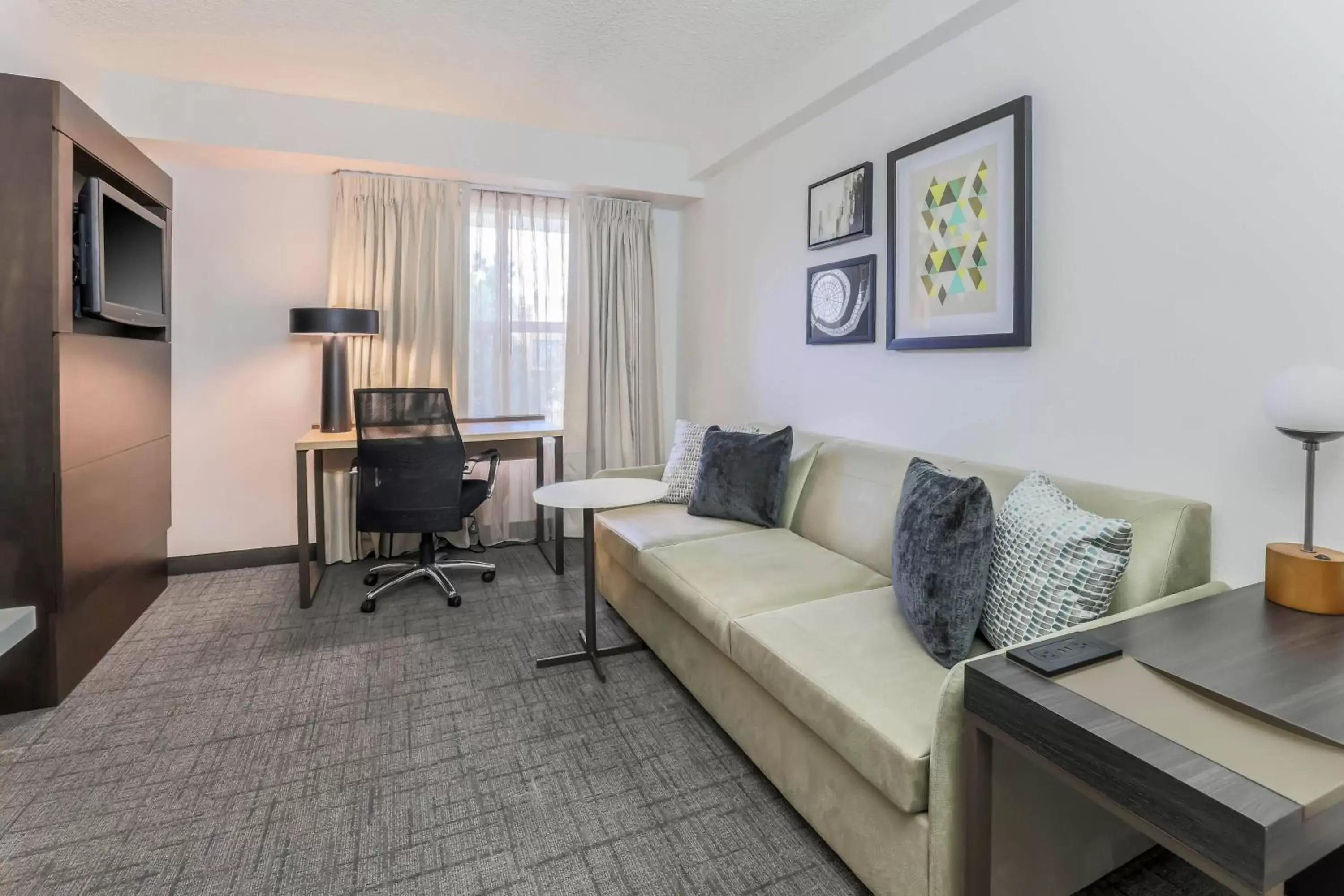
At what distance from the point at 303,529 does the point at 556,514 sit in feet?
4.06

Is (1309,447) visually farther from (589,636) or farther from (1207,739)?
(589,636)

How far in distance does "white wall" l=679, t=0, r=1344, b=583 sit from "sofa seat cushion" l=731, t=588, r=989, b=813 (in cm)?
77

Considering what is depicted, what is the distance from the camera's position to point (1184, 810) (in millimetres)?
867

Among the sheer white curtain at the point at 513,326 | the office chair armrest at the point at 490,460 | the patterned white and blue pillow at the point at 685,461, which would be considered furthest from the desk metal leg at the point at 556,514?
the patterned white and blue pillow at the point at 685,461

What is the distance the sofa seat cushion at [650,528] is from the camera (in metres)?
2.71

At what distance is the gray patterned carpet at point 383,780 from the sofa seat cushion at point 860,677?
0.37 m

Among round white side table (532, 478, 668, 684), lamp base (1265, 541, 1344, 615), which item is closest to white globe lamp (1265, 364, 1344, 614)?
lamp base (1265, 541, 1344, 615)

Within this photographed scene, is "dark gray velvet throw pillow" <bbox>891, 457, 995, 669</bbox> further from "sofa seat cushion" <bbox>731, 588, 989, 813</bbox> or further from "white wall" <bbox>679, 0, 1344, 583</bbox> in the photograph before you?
"white wall" <bbox>679, 0, 1344, 583</bbox>

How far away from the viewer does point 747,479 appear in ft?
9.50

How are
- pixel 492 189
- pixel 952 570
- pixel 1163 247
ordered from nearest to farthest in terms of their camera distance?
pixel 952 570
pixel 1163 247
pixel 492 189

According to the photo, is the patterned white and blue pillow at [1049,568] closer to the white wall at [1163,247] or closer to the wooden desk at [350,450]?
the white wall at [1163,247]

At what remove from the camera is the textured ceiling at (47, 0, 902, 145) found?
2.54m

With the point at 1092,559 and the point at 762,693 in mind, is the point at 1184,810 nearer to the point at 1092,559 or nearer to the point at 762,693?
the point at 1092,559

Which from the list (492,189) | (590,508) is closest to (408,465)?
(590,508)
